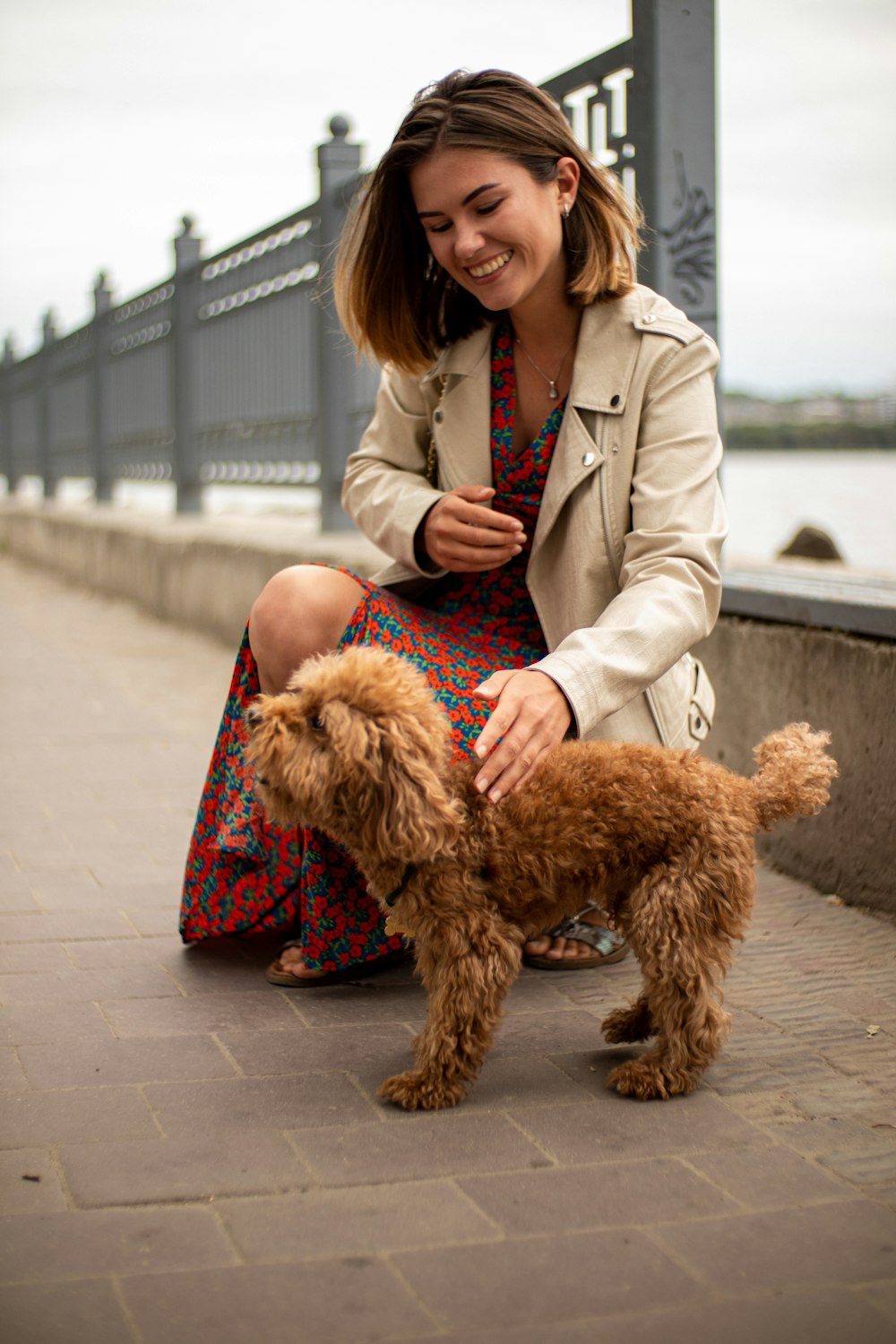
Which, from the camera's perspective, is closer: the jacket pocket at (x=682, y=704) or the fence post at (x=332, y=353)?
the jacket pocket at (x=682, y=704)

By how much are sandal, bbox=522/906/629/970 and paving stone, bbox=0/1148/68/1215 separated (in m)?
1.50

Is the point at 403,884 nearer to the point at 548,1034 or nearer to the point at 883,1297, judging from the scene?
the point at 548,1034

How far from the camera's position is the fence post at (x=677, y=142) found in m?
4.81

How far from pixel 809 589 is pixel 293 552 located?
13.4 ft

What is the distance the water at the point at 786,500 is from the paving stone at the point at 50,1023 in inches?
113

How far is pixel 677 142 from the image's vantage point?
15.9ft

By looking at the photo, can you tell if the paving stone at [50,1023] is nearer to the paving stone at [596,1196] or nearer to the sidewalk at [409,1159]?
the sidewalk at [409,1159]

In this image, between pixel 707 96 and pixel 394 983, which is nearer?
pixel 394 983

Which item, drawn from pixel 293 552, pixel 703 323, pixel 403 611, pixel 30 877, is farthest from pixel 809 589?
pixel 293 552

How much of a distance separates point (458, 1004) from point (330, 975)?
851 mm

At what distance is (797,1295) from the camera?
6.91 ft

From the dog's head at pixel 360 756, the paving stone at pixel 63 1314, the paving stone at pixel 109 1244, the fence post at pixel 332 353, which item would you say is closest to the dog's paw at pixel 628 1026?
the dog's head at pixel 360 756

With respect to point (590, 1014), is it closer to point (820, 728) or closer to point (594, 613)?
point (594, 613)

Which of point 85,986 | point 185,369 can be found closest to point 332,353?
point 185,369
